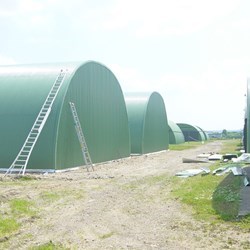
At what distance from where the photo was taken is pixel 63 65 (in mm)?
23453

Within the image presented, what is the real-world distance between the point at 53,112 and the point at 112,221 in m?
11.5

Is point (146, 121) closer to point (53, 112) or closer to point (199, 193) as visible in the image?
point (53, 112)

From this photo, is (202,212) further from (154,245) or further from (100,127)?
(100,127)

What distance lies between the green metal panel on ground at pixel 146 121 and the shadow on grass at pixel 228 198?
22182 millimetres

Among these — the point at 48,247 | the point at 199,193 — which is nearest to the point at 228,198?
the point at 199,193

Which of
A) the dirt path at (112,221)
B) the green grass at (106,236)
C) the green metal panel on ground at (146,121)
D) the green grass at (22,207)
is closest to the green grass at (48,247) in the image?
the dirt path at (112,221)

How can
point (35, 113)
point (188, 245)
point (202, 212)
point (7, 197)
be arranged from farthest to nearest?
point (35, 113) → point (7, 197) → point (202, 212) → point (188, 245)

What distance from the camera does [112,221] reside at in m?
9.89

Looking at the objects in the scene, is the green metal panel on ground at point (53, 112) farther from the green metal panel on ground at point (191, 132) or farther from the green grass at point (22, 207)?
the green metal panel on ground at point (191, 132)

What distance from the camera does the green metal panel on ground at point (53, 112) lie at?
20.2 metres

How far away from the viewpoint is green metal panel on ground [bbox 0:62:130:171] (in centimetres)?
2019

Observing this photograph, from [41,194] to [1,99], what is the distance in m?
9.97

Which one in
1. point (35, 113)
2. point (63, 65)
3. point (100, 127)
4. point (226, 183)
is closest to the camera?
point (226, 183)

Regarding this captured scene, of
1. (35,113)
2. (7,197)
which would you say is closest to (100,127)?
(35,113)
